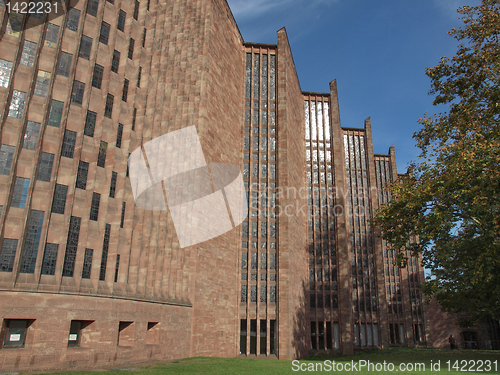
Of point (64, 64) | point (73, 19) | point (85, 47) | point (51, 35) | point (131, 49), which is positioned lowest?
point (64, 64)

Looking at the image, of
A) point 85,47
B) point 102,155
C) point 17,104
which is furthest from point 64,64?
point 102,155

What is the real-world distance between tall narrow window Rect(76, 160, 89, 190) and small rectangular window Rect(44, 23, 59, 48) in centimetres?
596

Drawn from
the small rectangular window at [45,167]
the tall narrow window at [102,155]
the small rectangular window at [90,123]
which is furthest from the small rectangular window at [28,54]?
the tall narrow window at [102,155]

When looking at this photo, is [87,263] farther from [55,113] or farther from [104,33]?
[104,33]

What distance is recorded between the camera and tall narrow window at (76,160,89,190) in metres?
19.5

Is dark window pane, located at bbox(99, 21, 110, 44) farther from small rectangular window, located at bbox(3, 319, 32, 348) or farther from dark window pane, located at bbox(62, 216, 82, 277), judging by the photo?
small rectangular window, located at bbox(3, 319, 32, 348)

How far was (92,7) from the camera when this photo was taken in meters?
21.9

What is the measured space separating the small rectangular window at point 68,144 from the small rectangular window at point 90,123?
2.65 ft

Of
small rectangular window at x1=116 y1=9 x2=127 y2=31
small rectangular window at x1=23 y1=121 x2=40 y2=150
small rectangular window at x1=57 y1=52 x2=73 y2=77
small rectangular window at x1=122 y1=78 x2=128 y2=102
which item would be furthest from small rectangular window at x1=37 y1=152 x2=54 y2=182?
small rectangular window at x1=116 y1=9 x2=127 y2=31

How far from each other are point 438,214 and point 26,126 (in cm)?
2004

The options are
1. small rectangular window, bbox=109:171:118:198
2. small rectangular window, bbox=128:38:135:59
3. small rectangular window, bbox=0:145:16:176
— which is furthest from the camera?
small rectangular window, bbox=128:38:135:59

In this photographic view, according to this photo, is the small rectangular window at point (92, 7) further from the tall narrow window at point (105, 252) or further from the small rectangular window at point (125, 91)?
the tall narrow window at point (105, 252)

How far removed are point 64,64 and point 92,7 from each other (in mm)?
4229

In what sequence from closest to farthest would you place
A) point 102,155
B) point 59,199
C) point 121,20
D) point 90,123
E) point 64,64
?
1. point 59,199
2. point 64,64
3. point 90,123
4. point 102,155
5. point 121,20
